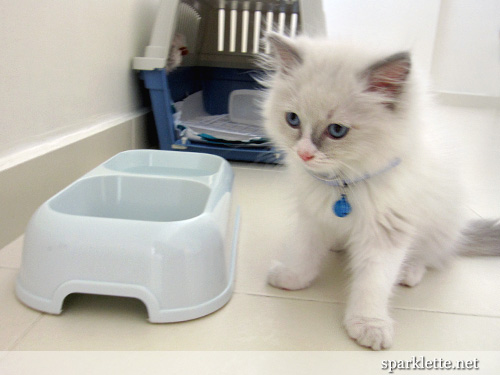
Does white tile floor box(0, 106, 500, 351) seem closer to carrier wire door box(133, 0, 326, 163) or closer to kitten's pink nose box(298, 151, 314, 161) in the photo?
kitten's pink nose box(298, 151, 314, 161)

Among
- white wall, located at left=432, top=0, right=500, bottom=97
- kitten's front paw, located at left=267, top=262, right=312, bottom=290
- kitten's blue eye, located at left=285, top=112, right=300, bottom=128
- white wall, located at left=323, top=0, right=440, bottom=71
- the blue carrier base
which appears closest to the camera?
kitten's blue eye, located at left=285, top=112, right=300, bottom=128

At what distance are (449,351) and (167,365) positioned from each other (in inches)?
21.0

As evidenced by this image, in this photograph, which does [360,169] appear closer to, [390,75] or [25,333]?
[390,75]

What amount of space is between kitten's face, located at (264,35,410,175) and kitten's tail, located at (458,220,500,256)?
0.58m

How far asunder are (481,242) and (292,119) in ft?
2.41

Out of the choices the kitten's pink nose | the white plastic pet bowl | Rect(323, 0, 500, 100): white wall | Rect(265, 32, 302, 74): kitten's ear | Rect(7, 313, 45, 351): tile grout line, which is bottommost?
Rect(7, 313, 45, 351): tile grout line

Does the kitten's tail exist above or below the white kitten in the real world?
below

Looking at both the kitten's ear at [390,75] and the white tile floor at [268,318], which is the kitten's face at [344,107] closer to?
the kitten's ear at [390,75]

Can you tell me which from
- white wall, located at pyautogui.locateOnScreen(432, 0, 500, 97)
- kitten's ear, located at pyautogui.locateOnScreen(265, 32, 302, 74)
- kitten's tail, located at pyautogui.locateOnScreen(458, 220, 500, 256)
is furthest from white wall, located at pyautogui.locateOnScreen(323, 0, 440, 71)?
kitten's ear, located at pyautogui.locateOnScreen(265, 32, 302, 74)

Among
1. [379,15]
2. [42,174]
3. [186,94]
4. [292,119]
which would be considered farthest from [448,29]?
[42,174]

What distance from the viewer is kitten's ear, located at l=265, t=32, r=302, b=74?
873 millimetres

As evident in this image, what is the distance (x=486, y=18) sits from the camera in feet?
14.3

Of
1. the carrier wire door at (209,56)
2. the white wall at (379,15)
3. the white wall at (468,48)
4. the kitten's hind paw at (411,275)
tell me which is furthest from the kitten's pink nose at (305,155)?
the white wall at (468,48)

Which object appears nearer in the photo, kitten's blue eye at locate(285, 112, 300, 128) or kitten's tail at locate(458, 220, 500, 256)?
kitten's blue eye at locate(285, 112, 300, 128)
